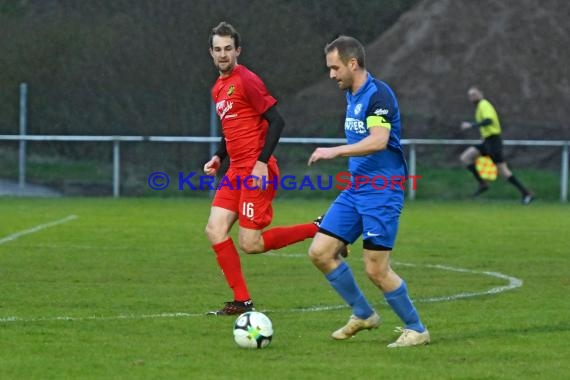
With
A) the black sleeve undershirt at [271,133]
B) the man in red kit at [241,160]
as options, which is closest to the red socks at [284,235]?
the man in red kit at [241,160]

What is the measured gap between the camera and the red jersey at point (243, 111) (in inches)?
398

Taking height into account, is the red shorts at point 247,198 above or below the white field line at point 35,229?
above

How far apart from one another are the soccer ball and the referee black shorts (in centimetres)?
1784

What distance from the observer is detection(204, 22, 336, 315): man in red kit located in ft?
32.6

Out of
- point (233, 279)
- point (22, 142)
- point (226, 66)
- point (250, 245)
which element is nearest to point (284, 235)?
point (250, 245)

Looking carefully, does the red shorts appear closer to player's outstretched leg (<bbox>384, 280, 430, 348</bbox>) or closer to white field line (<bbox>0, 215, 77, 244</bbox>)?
player's outstretched leg (<bbox>384, 280, 430, 348</bbox>)

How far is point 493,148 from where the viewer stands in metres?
25.5

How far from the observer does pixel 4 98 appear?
29062mm

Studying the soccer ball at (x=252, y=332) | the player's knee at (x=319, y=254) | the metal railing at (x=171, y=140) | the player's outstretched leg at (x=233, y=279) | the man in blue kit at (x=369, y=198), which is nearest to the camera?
the soccer ball at (x=252, y=332)

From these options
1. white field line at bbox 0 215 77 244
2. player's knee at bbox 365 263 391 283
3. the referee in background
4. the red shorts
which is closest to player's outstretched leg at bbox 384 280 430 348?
player's knee at bbox 365 263 391 283

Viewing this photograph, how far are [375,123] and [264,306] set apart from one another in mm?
2650

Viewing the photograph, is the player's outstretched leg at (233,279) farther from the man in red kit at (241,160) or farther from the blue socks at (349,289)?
the blue socks at (349,289)

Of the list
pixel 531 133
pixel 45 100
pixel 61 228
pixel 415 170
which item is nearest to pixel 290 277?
pixel 61 228

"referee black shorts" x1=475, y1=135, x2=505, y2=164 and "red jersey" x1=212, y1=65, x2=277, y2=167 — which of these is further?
"referee black shorts" x1=475, y1=135, x2=505, y2=164
